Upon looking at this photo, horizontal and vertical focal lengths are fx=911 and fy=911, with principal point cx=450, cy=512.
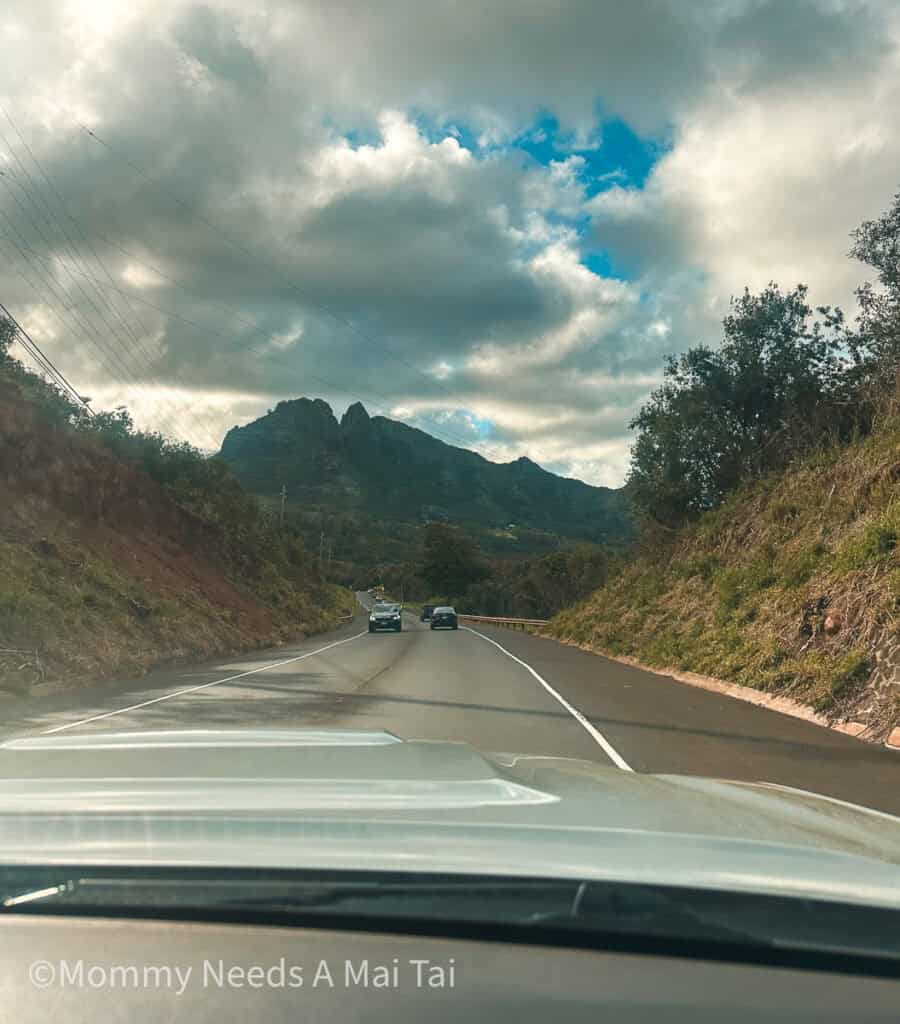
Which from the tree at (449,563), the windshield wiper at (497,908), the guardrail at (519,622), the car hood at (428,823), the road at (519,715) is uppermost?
the tree at (449,563)

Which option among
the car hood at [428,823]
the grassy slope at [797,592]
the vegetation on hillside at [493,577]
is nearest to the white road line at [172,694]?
the car hood at [428,823]

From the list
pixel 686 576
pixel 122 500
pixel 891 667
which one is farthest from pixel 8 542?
pixel 891 667

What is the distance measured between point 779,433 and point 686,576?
5.77 m

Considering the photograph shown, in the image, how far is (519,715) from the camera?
43.1ft

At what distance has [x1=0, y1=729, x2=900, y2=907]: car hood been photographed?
2188 mm

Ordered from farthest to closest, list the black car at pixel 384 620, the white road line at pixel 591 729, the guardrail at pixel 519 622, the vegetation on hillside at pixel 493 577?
1. the vegetation on hillside at pixel 493 577
2. the guardrail at pixel 519 622
3. the black car at pixel 384 620
4. the white road line at pixel 591 729

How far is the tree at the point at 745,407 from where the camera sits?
1172 inches

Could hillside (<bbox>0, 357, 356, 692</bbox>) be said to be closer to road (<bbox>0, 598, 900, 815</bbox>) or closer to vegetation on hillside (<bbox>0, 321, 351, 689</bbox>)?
vegetation on hillside (<bbox>0, 321, 351, 689</bbox>)

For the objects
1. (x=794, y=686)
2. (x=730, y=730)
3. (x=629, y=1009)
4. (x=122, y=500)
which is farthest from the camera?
(x=122, y=500)

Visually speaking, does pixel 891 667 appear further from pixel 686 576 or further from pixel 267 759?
pixel 686 576

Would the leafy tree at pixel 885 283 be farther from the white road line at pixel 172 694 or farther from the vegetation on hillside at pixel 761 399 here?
the white road line at pixel 172 694

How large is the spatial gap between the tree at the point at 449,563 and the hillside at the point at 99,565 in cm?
7610

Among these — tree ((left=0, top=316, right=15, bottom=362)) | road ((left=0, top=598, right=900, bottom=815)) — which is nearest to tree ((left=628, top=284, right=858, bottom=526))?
road ((left=0, top=598, right=900, bottom=815))

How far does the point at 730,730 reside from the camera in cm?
1209
